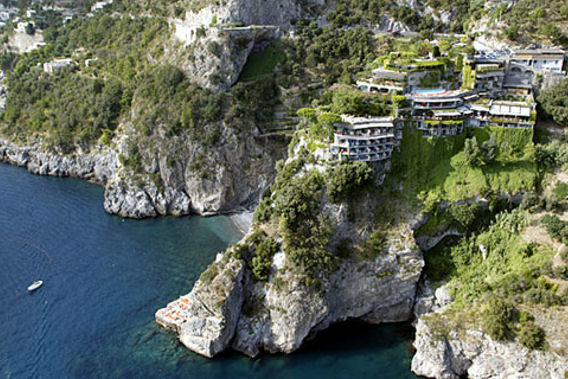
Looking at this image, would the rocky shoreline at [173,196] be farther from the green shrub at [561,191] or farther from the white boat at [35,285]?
the green shrub at [561,191]

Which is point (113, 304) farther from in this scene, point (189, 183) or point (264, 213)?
point (189, 183)

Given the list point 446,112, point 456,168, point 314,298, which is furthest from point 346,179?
point 446,112

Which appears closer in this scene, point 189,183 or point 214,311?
point 214,311

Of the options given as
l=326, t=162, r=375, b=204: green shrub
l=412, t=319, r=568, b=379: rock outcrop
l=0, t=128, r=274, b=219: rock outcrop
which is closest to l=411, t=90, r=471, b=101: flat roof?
l=326, t=162, r=375, b=204: green shrub

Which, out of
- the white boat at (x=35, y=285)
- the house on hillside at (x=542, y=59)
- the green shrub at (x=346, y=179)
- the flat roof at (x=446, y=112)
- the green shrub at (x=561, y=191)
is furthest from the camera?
the house on hillside at (x=542, y=59)

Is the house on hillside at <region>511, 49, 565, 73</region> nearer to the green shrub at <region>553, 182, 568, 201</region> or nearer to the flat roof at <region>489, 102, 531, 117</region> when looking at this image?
the flat roof at <region>489, 102, 531, 117</region>

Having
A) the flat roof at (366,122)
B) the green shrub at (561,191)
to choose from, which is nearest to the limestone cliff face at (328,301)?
the flat roof at (366,122)

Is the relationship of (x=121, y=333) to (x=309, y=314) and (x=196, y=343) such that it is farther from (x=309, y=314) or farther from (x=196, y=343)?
(x=309, y=314)

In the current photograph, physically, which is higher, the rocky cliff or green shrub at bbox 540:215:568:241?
green shrub at bbox 540:215:568:241
